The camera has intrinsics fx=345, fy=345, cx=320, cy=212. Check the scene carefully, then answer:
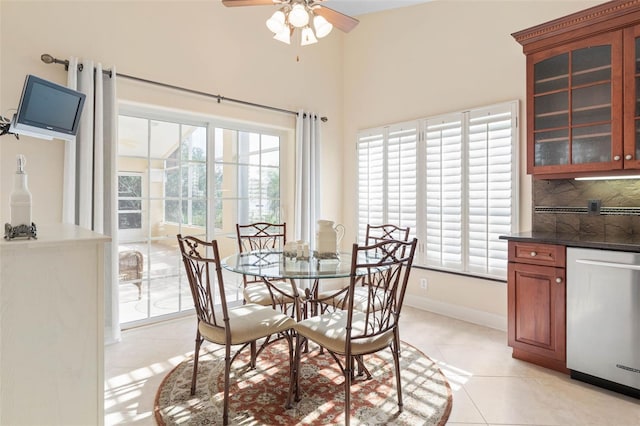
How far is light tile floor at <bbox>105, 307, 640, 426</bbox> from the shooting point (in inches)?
78.9

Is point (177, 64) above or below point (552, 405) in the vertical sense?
above

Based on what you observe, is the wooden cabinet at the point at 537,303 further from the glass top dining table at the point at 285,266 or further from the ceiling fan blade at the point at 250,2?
the ceiling fan blade at the point at 250,2

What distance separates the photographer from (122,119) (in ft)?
10.7

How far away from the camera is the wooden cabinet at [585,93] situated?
235cm

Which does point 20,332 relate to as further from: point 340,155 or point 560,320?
point 340,155

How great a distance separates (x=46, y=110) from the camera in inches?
73.4

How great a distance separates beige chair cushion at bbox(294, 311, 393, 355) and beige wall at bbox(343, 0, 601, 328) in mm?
1912

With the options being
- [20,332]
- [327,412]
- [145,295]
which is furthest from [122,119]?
[327,412]

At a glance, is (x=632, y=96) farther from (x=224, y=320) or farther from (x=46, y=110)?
(x=46, y=110)

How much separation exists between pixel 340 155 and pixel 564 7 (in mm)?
2789

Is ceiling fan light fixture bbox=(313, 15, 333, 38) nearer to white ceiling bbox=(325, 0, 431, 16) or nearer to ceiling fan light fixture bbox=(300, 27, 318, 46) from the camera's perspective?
ceiling fan light fixture bbox=(300, 27, 318, 46)

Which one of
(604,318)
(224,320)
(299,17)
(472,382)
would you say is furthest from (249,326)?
(604,318)

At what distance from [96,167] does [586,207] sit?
13.5 ft

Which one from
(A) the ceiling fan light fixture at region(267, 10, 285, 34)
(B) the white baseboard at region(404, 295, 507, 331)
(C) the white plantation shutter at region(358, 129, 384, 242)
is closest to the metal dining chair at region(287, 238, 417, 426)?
(A) the ceiling fan light fixture at region(267, 10, 285, 34)
